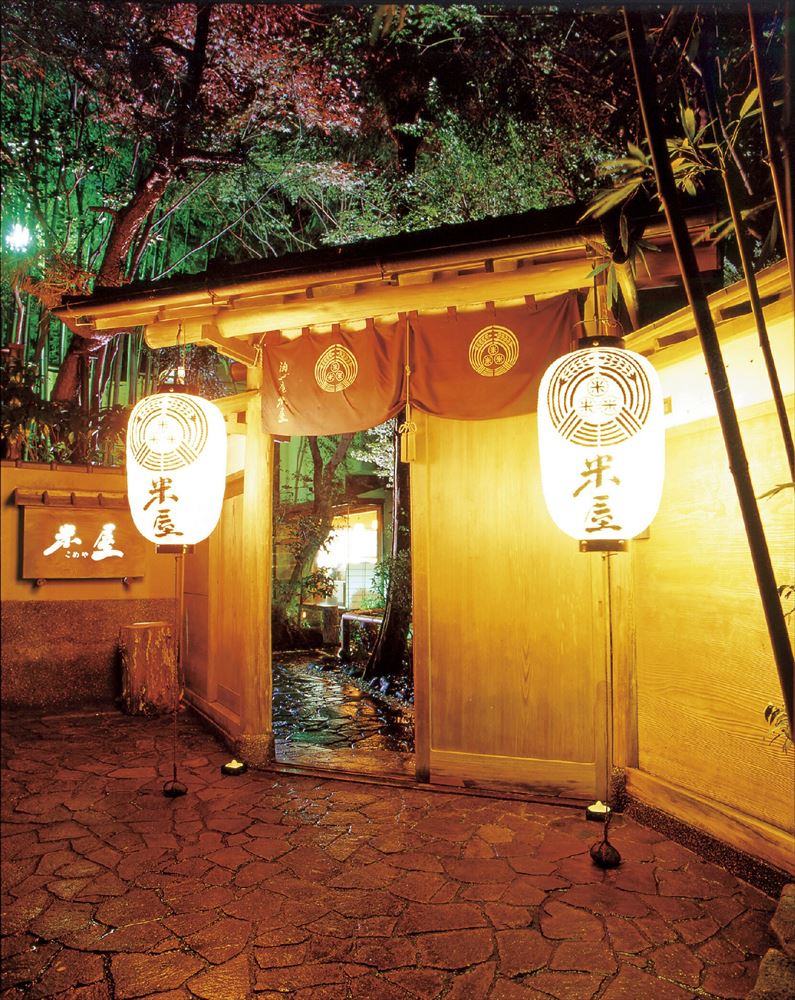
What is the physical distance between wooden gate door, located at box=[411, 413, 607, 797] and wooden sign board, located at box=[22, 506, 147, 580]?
23.0 feet

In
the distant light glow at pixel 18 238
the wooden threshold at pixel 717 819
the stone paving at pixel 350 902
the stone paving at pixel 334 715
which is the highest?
the distant light glow at pixel 18 238

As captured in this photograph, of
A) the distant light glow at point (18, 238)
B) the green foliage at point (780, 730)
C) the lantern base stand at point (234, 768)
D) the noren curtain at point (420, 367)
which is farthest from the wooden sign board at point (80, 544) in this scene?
the green foliage at point (780, 730)

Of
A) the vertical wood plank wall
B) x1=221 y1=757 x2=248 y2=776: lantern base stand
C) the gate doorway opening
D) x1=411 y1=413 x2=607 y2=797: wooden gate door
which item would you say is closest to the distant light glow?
the gate doorway opening

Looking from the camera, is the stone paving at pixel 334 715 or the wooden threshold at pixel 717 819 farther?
the stone paving at pixel 334 715

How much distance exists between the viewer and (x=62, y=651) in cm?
1194

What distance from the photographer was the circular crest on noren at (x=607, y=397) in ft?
16.9

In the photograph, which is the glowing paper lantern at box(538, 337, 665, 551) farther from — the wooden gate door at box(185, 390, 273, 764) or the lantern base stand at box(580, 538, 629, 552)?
the wooden gate door at box(185, 390, 273, 764)

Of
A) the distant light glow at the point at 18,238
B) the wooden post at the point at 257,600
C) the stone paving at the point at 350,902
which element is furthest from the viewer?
the distant light glow at the point at 18,238

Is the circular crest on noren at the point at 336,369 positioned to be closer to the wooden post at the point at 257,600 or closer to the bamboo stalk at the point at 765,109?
the wooden post at the point at 257,600

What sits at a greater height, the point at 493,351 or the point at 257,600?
the point at 493,351

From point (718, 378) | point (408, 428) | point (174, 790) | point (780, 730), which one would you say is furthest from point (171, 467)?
point (780, 730)

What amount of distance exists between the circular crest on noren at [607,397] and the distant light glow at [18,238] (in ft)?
53.0

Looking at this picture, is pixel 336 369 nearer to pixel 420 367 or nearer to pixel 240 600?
pixel 420 367

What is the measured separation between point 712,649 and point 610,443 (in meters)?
2.23
